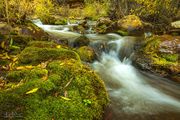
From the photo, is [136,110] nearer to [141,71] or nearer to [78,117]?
[78,117]

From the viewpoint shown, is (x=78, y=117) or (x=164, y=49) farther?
(x=164, y=49)

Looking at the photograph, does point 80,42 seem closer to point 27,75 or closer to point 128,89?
point 128,89

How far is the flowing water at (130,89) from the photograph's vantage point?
5.12m

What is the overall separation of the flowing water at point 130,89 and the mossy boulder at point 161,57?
438 millimetres

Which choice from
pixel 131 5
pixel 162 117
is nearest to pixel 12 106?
pixel 162 117

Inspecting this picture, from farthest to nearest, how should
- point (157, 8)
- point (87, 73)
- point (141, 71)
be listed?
point (157, 8)
point (141, 71)
point (87, 73)

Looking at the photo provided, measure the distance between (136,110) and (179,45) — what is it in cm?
543

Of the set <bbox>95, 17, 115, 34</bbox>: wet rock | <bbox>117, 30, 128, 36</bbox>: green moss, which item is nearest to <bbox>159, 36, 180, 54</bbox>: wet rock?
<bbox>117, 30, 128, 36</bbox>: green moss

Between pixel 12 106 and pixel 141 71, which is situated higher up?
pixel 12 106

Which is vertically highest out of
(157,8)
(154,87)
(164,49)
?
(157,8)

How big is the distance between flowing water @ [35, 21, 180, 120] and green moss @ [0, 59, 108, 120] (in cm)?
59

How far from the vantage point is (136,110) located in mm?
5227

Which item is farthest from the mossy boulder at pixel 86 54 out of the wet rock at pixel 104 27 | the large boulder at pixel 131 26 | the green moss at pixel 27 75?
the large boulder at pixel 131 26

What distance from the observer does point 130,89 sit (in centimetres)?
704
